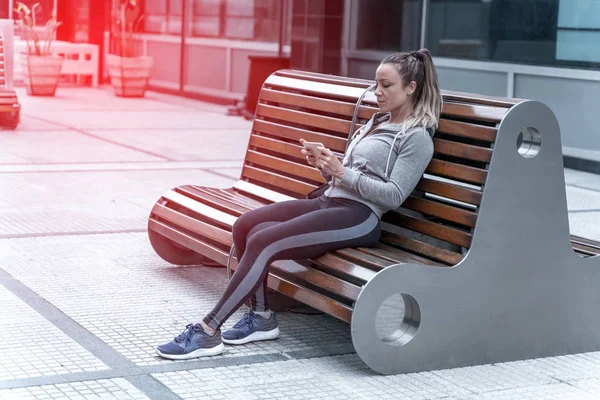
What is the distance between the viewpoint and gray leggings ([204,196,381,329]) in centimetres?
433

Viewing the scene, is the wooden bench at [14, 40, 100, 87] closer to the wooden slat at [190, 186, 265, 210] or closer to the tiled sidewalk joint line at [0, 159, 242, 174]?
the tiled sidewalk joint line at [0, 159, 242, 174]

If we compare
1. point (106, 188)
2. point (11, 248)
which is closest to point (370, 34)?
point (106, 188)

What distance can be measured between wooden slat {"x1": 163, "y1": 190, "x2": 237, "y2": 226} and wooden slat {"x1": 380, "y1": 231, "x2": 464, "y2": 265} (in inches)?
34.2

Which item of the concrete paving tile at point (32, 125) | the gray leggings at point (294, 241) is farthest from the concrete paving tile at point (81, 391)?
the concrete paving tile at point (32, 125)

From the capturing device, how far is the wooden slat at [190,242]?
17.0ft

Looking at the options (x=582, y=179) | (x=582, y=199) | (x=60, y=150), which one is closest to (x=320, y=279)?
(x=582, y=199)

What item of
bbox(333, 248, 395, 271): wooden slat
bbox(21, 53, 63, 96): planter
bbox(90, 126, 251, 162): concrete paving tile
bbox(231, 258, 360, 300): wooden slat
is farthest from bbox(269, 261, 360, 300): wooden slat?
bbox(21, 53, 63, 96): planter

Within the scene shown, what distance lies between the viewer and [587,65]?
1097cm

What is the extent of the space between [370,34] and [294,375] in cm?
1079

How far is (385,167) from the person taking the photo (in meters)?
4.46

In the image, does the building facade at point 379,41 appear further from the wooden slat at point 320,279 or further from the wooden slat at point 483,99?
the wooden slat at point 320,279

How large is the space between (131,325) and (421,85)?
5.47ft

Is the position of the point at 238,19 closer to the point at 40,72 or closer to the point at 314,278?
the point at 40,72

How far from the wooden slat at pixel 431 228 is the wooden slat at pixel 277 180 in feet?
2.35
